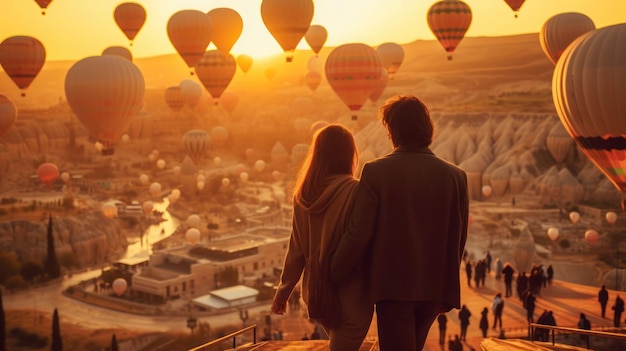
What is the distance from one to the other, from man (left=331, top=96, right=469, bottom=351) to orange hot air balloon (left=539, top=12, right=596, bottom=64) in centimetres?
2322

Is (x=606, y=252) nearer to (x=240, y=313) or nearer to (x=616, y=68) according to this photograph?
(x=240, y=313)

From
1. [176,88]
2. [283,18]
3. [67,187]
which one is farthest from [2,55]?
[67,187]

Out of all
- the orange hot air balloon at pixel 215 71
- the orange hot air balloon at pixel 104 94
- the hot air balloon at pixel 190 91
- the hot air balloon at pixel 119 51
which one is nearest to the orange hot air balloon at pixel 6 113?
the orange hot air balloon at pixel 215 71

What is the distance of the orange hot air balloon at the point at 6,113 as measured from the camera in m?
27.2

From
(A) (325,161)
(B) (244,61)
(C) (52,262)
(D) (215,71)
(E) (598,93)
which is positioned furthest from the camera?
(B) (244,61)

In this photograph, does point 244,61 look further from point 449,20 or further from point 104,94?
point 104,94

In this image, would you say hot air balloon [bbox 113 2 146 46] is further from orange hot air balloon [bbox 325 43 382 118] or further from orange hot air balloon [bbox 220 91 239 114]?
orange hot air balloon [bbox 220 91 239 114]

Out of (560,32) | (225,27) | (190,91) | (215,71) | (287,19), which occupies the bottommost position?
(215,71)

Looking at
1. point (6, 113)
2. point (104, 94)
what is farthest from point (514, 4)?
point (6, 113)

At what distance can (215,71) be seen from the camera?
2623 cm

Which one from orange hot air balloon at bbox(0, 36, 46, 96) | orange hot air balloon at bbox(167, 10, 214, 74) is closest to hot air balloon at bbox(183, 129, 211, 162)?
orange hot air balloon at bbox(0, 36, 46, 96)

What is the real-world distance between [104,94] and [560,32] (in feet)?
45.6

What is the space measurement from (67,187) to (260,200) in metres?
11.9

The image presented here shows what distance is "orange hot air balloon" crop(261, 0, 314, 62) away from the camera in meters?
18.8
